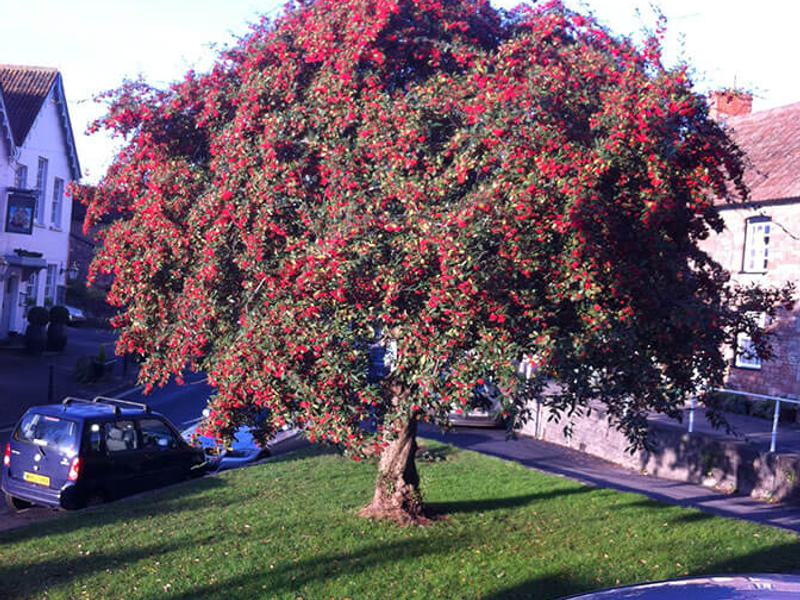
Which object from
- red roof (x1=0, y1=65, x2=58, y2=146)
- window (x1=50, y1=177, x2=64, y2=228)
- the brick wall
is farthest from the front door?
the brick wall

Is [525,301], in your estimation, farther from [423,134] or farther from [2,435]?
[2,435]

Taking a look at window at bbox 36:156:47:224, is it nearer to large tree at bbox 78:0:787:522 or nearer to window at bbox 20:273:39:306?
window at bbox 20:273:39:306

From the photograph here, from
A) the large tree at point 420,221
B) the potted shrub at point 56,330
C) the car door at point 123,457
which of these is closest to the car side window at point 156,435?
the car door at point 123,457

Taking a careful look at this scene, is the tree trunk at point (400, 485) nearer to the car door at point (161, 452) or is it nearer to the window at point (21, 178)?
the car door at point (161, 452)

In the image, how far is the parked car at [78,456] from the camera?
11.4 m

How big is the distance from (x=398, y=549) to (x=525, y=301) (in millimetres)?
3217

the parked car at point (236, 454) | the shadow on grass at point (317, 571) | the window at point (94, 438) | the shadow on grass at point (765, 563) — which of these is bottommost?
the parked car at point (236, 454)

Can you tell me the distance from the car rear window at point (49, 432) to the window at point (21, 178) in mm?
21077

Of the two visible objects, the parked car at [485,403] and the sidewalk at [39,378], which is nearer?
the parked car at [485,403]

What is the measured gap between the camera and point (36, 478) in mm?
11555

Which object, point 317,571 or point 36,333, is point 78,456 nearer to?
point 317,571

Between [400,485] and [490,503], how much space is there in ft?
5.80

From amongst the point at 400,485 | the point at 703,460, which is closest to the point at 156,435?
the point at 400,485

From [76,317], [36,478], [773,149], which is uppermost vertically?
[773,149]
